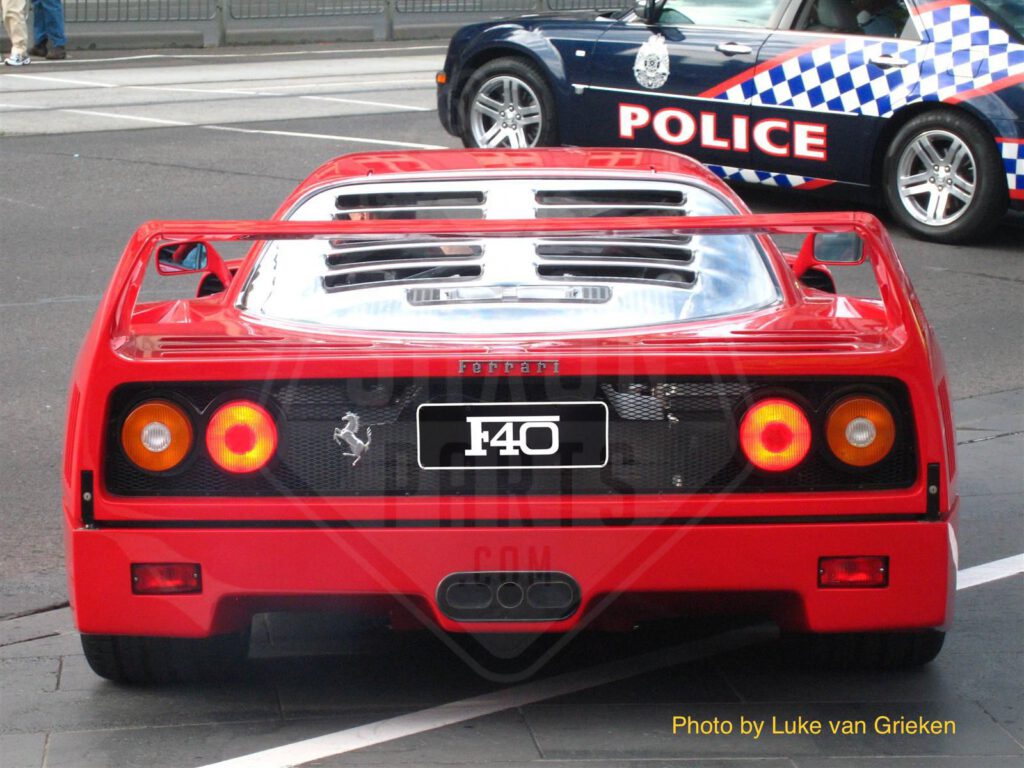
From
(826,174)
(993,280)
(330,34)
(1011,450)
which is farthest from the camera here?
(330,34)

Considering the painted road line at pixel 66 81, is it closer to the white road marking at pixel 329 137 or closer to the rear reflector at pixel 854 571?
the white road marking at pixel 329 137

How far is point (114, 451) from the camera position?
11.5 feet

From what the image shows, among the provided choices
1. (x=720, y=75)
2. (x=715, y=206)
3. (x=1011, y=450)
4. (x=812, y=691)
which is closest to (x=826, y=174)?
(x=720, y=75)

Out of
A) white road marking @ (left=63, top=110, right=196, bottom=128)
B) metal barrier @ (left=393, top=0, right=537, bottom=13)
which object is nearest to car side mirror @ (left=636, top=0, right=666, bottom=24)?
white road marking @ (left=63, top=110, right=196, bottom=128)

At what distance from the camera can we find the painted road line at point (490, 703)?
3539 mm

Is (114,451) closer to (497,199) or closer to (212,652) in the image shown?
(212,652)

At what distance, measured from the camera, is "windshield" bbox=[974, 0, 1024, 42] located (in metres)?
9.38

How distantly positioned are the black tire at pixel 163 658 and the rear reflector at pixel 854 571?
4.44 feet

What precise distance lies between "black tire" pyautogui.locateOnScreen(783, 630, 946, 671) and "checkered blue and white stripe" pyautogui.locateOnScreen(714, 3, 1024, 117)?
19.7 ft

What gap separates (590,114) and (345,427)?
762 centimetres

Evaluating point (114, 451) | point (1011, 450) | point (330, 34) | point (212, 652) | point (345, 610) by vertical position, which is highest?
point (114, 451)

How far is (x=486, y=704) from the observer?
3.83 metres

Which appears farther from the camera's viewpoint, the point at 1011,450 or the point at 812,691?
the point at 1011,450

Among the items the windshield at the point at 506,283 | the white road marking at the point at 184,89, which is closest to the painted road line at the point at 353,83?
the white road marking at the point at 184,89
